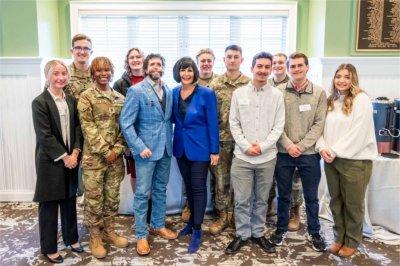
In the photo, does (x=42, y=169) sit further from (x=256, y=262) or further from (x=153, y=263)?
(x=256, y=262)

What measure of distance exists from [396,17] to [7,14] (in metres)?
3.83

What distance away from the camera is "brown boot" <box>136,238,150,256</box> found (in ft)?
8.36

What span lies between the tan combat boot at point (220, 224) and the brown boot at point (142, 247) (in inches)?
23.1

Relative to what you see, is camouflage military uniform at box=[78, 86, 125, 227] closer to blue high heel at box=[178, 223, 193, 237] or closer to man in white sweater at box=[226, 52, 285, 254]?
blue high heel at box=[178, 223, 193, 237]

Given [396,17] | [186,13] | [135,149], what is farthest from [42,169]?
[396,17]

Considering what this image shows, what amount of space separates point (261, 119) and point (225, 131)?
0.44 m

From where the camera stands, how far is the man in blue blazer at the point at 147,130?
8.05ft

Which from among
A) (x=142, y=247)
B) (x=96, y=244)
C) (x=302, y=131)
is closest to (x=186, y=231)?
(x=142, y=247)

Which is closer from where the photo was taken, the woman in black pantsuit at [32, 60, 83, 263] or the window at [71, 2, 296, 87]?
the woman in black pantsuit at [32, 60, 83, 263]

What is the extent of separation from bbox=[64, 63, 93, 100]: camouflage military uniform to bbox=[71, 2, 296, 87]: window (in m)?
1.37

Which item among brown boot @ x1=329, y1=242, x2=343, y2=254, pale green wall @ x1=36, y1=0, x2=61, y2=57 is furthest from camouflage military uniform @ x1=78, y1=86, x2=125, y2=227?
brown boot @ x1=329, y1=242, x2=343, y2=254

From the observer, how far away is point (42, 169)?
231 centimetres

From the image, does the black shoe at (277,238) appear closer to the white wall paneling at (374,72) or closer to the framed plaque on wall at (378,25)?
the white wall paneling at (374,72)

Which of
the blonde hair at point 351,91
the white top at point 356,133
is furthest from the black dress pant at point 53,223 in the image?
the blonde hair at point 351,91
